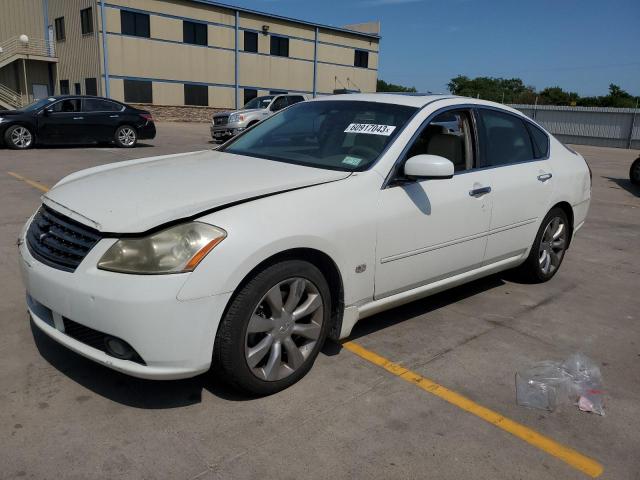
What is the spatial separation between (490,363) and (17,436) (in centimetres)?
267

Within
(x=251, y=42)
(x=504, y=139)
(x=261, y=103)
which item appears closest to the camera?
(x=504, y=139)

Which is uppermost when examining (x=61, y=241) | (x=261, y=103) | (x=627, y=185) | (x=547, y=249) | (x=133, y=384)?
(x=261, y=103)

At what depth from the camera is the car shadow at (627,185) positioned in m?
12.0

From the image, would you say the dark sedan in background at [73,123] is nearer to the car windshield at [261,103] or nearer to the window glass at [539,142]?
the car windshield at [261,103]

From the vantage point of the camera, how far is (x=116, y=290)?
250 centimetres

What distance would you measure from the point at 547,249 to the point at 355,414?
2.96 metres

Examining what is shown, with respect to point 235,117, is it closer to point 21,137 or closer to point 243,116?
point 243,116

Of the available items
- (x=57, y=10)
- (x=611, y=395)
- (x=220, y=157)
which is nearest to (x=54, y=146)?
(x=220, y=157)

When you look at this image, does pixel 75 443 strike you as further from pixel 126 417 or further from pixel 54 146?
pixel 54 146

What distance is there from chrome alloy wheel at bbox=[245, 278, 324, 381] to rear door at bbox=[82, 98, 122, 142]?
1377 centimetres

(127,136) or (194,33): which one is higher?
(194,33)

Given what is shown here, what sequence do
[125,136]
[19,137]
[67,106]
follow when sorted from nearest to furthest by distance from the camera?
[19,137] → [67,106] → [125,136]

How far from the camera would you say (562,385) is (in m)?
3.22

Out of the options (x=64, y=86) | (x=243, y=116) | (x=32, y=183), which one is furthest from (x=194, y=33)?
(x=32, y=183)
